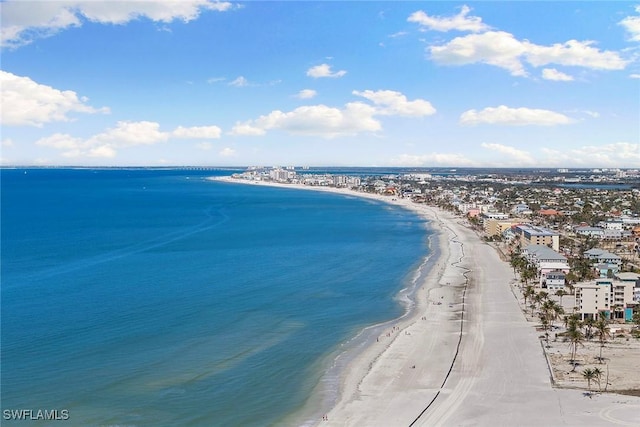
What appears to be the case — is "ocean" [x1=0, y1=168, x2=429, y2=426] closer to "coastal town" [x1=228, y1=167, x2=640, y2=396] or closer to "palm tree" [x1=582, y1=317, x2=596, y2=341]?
"coastal town" [x1=228, y1=167, x2=640, y2=396]

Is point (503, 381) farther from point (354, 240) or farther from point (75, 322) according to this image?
point (354, 240)

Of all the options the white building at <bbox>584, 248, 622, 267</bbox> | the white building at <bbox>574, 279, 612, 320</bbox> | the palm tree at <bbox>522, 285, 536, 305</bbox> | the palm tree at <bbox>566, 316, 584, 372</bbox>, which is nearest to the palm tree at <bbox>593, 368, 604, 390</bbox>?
the palm tree at <bbox>566, 316, 584, 372</bbox>

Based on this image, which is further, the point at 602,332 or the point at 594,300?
the point at 594,300

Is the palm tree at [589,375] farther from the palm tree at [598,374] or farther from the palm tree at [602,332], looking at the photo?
the palm tree at [602,332]

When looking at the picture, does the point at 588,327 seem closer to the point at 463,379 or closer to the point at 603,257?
the point at 463,379

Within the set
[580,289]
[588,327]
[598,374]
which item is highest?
[580,289]

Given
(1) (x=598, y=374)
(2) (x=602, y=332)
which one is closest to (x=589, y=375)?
(1) (x=598, y=374)
